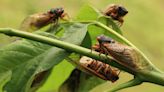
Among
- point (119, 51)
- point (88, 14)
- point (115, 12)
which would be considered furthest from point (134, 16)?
point (119, 51)

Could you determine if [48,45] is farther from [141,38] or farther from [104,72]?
[141,38]

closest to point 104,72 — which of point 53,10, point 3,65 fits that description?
point 3,65

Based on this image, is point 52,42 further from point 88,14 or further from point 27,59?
point 88,14

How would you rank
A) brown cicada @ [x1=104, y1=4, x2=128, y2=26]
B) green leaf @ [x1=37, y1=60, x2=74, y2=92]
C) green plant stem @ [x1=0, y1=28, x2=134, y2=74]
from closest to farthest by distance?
green plant stem @ [x1=0, y1=28, x2=134, y2=74] < green leaf @ [x1=37, y1=60, x2=74, y2=92] < brown cicada @ [x1=104, y1=4, x2=128, y2=26]

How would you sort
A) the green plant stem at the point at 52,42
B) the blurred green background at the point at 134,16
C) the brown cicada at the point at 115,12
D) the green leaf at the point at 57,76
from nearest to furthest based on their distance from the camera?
the green plant stem at the point at 52,42 → the green leaf at the point at 57,76 → the brown cicada at the point at 115,12 → the blurred green background at the point at 134,16

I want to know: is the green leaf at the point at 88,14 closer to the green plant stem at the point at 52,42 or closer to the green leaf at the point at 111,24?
the green leaf at the point at 111,24

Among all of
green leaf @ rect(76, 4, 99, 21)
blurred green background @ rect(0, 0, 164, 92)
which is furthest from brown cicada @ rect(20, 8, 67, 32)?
blurred green background @ rect(0, 0, 164, 92)

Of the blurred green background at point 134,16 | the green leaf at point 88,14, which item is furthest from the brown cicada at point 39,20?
the blurred green background at point 134,16

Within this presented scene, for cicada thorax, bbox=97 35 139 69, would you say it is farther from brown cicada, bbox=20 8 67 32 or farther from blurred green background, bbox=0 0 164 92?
blurred green background, bbox=0 0 164 92
